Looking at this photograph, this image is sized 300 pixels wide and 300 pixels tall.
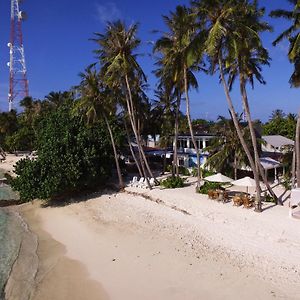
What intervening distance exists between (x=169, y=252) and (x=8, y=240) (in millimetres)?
10503

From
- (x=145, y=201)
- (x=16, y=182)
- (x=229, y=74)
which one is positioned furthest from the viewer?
(x=16, y=182)

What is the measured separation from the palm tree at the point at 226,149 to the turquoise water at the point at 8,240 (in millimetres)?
16991

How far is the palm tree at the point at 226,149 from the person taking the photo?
31.6 metres

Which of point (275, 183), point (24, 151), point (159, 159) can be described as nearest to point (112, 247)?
point (275, 183)

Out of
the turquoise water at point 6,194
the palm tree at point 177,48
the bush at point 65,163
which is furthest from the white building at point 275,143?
the turquoise water at point 6,194

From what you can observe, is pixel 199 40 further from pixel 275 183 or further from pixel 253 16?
pixel 275 183

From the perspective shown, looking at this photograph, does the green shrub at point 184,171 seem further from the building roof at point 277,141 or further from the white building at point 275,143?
the building roof at point 277,141

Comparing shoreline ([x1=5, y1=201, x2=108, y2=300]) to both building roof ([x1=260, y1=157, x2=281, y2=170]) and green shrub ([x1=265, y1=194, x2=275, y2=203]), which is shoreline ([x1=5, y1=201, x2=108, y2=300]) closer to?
green shrub ([x1=265, y1=194, x2=275, y2=203])

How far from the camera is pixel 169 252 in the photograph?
703 inches

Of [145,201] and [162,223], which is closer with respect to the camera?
[162,223]

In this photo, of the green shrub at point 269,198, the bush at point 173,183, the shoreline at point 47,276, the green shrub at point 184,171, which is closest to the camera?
the shoreline at point 47,276

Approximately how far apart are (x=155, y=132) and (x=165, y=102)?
17.3ft

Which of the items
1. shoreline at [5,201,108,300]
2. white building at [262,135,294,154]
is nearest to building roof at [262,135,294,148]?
white building at [262,135,294,154]

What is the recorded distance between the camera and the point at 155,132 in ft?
141
